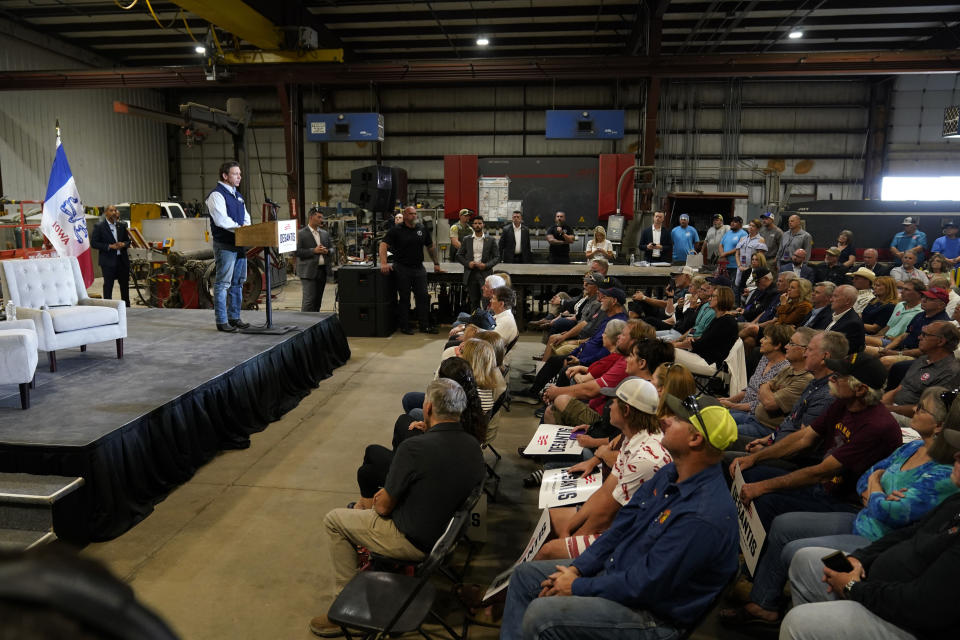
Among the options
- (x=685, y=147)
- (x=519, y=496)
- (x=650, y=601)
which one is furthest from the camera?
(x=685, y=147)

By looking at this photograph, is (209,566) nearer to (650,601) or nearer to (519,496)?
(519,496)

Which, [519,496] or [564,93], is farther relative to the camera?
[564,93]

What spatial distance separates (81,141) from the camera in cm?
1631

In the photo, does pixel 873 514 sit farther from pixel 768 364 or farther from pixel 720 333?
pixel 720 333

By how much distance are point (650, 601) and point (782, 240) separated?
8742mm

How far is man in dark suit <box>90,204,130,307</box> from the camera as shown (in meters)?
9.09

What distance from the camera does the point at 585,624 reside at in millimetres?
2012

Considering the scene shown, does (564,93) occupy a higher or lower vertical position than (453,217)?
higher

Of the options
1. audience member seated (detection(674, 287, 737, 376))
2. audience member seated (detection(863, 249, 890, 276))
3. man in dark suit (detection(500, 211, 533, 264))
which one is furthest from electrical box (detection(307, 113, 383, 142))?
audience member seated (detection(674, 287, 737, 376))

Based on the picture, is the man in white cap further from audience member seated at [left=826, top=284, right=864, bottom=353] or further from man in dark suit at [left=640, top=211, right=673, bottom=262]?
audience member seated at [left=826, top=284, right=864, bottom=353]

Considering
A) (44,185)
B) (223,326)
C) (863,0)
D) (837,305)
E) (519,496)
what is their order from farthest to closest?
1. (44,185)
2. (863,0)
3. (223,326)
4. (837,305)
5. (519,496)

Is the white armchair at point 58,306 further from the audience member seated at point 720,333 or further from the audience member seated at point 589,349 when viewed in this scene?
the audience member seated at point 720,333

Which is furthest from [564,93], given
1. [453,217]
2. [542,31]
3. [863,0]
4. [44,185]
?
[44,185]

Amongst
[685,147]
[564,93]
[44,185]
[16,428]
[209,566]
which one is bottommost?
[209,566]
